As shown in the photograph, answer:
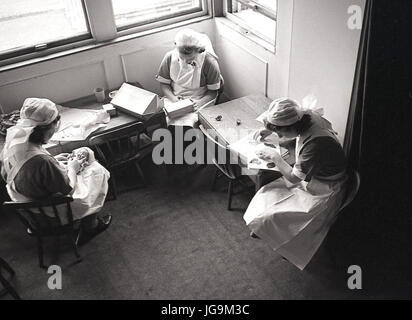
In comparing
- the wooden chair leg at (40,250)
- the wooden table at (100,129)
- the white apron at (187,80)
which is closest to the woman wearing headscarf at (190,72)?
the white apron at (187,80)

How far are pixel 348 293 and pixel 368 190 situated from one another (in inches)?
29.0

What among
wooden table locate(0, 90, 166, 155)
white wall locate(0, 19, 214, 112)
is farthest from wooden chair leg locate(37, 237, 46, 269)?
white wall locate(0, 19, 214, 112)

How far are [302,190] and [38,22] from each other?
275cm

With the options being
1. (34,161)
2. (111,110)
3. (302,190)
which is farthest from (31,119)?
(302,190)

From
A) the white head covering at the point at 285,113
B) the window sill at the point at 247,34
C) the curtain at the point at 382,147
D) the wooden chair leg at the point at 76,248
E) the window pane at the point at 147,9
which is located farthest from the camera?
the window pane at the point at 147,9

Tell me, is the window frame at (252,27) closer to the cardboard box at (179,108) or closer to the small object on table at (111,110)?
the cardboard box at (179,108)

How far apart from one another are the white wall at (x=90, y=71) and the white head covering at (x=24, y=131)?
1.10m

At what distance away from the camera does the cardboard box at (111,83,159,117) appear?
3949 mm

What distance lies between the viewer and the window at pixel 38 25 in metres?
3.96

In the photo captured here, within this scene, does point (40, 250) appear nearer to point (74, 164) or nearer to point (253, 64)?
point (74, 164)

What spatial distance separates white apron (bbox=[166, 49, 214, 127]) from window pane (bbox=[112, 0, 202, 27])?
50 cm
